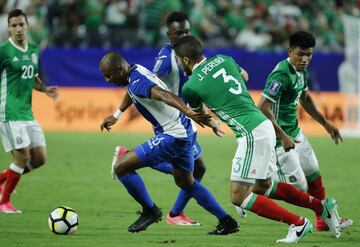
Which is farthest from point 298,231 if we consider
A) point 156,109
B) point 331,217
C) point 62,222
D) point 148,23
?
point 148,23

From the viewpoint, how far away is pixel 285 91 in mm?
9328

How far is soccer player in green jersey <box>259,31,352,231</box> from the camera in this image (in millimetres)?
9164

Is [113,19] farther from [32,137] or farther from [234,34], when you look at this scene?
[32,137]

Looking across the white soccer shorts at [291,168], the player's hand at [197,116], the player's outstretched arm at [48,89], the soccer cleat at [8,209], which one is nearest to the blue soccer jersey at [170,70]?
the white soccer shorts at [291,168]

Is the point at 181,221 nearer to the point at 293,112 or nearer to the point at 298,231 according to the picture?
the point at 293,112

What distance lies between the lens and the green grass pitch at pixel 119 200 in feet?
28.5

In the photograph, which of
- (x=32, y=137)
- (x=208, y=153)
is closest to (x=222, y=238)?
(x=32, y=137)

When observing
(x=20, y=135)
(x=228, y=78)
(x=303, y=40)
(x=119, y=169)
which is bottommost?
(x=20, y=135)

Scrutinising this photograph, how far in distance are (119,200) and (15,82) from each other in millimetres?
2183

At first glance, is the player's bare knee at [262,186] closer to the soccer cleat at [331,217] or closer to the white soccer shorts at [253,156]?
the soccer cleat at [331,217]

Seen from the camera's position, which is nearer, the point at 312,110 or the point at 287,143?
the point at 287,143

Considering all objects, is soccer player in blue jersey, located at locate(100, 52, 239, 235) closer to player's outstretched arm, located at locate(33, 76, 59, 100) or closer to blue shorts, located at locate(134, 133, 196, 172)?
blue shorts, located at locate(134, 133, 196, 172)

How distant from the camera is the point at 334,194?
493 inches

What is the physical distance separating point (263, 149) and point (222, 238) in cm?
114
